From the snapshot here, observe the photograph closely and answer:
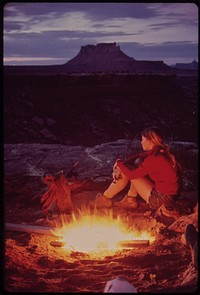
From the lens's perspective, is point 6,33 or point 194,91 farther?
point 194,91

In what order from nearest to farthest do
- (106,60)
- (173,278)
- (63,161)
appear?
(173,278), (106,60), (63,161)

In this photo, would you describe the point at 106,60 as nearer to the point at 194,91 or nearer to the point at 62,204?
the point at 194,91

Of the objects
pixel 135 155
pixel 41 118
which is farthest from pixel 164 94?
pixel 41 118

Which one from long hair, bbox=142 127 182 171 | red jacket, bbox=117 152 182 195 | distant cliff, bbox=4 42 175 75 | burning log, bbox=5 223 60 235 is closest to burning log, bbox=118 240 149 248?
red jacket, bbox=117 152 182 195

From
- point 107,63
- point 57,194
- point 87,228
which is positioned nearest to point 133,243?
point 87,228

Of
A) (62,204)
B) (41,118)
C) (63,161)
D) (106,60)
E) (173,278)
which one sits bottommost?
(173,278)

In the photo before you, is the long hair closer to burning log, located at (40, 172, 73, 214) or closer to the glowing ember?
the glowing ember

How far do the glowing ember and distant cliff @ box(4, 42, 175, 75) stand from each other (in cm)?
149

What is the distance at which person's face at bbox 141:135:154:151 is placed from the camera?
19.1 ft

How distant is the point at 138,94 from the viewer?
6012 millimetres

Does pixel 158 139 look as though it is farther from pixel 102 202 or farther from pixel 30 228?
pixel 30 228

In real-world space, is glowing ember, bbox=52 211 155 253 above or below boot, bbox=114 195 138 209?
below

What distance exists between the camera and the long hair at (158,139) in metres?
5.77

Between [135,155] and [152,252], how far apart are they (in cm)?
102
